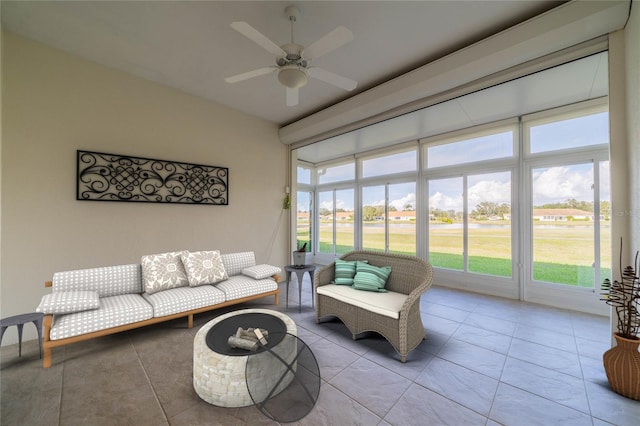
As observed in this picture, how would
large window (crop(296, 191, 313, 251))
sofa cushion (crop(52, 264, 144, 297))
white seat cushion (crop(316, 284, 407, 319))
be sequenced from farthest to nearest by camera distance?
large window (crop(296, 191, 313, 251)) < sofa cushion (crop(52, 264, 144, 297)) < white seat cushion (crop(316, 284, 407, 319))

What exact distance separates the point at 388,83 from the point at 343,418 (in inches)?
142

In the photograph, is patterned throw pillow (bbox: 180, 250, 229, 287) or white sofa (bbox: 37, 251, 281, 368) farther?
patterned throw pillow (bbox: 180, 250, 229, 287)

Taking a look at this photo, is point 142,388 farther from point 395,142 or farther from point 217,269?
point 395,142

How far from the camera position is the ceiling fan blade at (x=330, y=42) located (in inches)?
68.8

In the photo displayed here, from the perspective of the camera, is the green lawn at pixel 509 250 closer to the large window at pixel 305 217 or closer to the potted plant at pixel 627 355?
the potted plant at pixel 627 355

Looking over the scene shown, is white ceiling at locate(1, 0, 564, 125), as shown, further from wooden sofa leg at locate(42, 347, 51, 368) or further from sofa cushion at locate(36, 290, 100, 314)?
wooden sofa leg at locate(42, 347, 51, 368)

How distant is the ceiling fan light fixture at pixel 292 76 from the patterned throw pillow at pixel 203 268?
2481 millimetres

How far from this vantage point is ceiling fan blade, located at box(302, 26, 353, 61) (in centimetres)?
175

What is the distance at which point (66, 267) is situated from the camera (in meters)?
2.82

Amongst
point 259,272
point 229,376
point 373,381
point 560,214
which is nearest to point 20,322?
point 229,376

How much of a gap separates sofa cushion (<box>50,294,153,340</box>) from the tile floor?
0.29m

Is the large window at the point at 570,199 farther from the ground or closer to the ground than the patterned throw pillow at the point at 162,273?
farther from the ground

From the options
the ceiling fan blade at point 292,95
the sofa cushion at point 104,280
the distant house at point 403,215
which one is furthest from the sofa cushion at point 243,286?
the distant house at point 403,215

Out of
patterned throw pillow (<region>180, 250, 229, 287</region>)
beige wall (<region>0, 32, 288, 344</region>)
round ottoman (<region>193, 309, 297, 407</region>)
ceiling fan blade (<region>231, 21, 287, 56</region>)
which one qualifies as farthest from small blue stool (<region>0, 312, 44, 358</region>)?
ceiling fan blade (<region>231, 21, 287, 56</region>)
